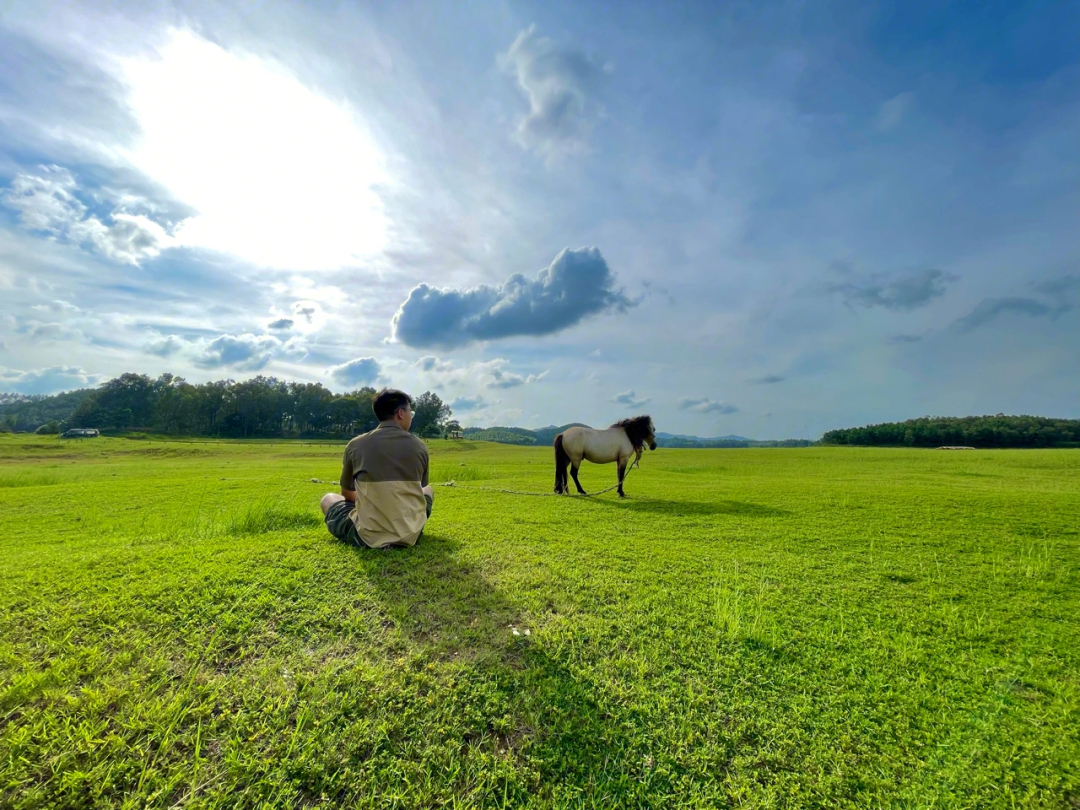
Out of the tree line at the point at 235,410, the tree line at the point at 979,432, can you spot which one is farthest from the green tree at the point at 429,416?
the tree line at the point at 979,432

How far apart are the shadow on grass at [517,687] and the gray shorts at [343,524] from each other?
0.77 metres

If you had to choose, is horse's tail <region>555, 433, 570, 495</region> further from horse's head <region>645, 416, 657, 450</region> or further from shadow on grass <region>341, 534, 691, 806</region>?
shadow on grass <region>341, 534, 691, 806</region>

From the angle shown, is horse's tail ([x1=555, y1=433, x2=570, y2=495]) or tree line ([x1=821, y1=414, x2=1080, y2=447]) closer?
horse's tail ([x1=555, y1=433, x2=570, y2=495])

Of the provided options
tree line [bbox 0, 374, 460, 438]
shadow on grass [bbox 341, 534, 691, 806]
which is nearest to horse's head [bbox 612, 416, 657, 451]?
shadow on grass [bbox 341, 534, 691, 806]

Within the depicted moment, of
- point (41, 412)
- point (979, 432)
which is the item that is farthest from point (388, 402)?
point (41, 412)

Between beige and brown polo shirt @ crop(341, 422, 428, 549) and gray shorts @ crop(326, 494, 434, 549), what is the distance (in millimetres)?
68

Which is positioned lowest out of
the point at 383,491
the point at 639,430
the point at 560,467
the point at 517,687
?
the point at 517,687

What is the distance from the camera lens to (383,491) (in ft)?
15.6

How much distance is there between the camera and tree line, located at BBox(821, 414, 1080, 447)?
46.3 metres

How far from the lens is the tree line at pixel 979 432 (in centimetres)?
4634

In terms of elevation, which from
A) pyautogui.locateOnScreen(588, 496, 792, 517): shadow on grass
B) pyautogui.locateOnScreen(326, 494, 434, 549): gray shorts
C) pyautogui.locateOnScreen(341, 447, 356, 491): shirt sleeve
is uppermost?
pyautogui.locateOnScreen(341, 447, 356, 491): shirt sleeve

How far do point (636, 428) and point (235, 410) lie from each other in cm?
9250

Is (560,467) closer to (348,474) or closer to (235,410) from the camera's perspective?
(348,474)

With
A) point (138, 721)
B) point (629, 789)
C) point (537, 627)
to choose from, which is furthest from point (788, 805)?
point (138, 721)
